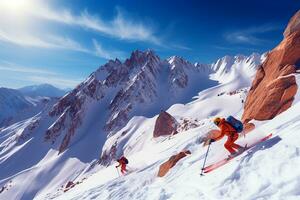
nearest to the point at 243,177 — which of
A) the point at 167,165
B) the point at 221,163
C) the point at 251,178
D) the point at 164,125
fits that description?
the point at 251,178

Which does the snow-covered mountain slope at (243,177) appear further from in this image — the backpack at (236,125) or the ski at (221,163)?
the backpack at (236,125)

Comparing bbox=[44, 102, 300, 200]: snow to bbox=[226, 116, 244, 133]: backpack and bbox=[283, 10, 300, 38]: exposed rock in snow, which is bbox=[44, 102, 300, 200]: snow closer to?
bbox=[226, 116, 244, 133]: backpack

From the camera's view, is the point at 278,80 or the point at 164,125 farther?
the point at 164,125

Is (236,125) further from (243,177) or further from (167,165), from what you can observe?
(167,165)

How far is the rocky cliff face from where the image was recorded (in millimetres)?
25047

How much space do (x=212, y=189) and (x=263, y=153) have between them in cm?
272

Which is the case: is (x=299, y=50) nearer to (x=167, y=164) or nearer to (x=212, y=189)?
(x=167, y=164)

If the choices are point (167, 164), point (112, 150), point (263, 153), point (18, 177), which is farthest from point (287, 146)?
point (18, 177)

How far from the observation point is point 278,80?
27406mm

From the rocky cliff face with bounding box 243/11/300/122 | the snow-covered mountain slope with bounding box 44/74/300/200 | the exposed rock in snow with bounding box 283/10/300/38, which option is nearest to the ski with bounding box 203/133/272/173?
the snow-covered mountain slope with bounding box 44/74/300/200

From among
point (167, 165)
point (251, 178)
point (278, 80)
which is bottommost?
point (251, 178)

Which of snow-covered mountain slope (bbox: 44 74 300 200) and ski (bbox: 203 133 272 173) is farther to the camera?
ski (bbox: 203 133 272 173)

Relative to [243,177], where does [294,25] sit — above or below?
above

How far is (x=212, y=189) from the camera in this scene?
13320 mm
